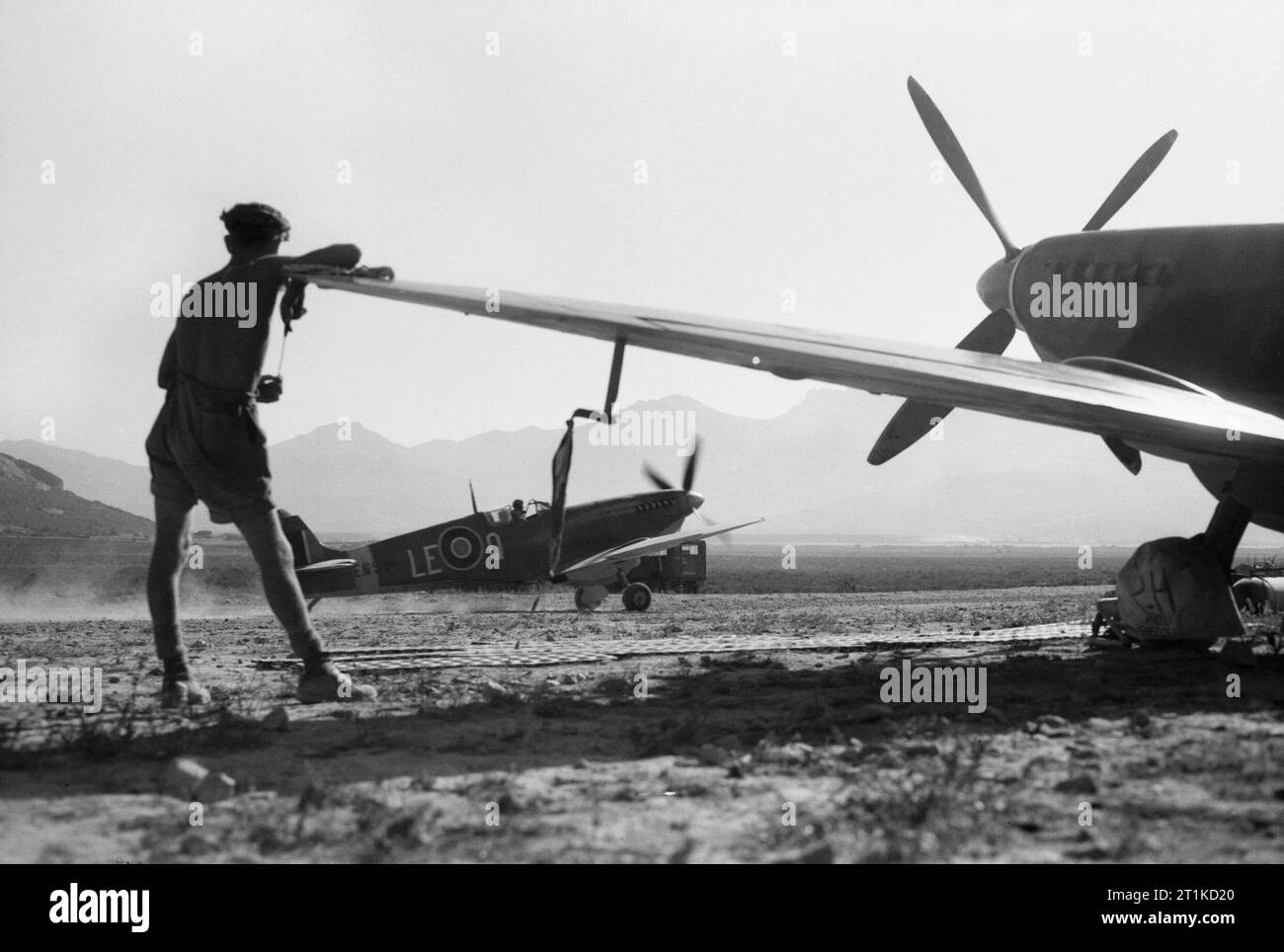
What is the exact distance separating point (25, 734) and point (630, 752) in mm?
2598

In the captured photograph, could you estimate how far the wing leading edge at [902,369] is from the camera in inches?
201

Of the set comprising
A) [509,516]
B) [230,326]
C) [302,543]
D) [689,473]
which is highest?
[689,473]

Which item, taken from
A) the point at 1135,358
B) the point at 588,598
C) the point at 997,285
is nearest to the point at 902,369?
the point at 1135,358

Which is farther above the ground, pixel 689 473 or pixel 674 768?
pixel 689 473

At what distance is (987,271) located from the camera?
40.7 feet

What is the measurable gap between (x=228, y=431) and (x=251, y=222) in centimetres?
Answer: 106

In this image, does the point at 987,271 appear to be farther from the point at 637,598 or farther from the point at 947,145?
the point at 637,598

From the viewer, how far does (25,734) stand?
15.0 feet

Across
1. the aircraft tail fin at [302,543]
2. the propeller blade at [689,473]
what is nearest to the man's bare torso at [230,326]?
the aircraft tail fin at [302,543]

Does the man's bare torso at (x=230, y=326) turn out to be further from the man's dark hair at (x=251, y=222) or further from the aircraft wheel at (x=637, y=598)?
the aircraft wheel at (x=637, y=598)

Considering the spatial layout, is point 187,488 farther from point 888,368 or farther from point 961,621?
point 961,621

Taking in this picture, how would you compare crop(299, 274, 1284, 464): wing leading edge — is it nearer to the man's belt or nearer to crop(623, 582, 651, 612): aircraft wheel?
the man's belt

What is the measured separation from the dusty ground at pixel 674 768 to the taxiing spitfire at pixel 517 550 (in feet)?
28.0
